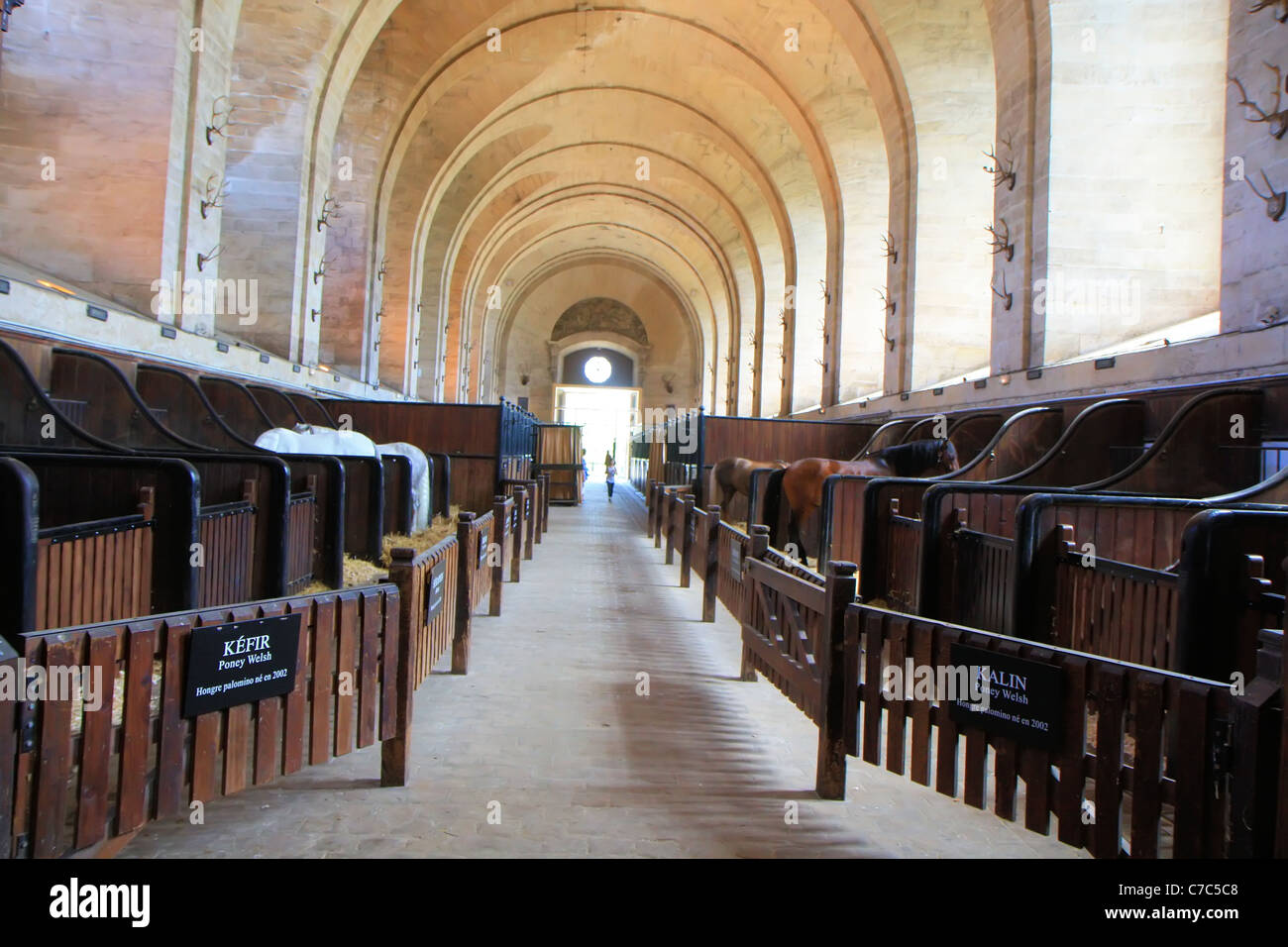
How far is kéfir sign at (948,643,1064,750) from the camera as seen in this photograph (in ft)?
6.82

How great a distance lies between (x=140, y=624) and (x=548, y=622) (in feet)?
13.4

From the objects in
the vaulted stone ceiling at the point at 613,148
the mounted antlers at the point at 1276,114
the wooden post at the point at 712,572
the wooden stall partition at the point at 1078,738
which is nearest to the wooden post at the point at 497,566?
the wooden post at the point at 712,572

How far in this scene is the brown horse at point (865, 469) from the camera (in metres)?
6.94

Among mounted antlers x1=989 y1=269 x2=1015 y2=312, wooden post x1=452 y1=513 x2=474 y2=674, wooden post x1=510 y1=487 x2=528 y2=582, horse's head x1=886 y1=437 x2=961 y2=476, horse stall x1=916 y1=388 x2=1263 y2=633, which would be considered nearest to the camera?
horse stall x1=916 y1=388 x2=1263 y2=633

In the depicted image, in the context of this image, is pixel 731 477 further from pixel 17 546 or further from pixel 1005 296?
pixel 17 546

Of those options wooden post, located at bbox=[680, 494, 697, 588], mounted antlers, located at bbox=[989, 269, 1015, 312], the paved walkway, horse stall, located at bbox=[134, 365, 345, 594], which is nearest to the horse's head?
wooden post, located at bbox=[680, 494, 697, 588]

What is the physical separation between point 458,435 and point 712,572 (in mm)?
5636

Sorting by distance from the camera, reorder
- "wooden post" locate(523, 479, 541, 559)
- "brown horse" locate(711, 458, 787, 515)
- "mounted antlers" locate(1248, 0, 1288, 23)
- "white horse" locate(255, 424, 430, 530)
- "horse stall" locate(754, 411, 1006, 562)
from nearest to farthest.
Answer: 1. "mounted antlers" locate(1248, 0, 1288, 23)
2. "white horse" locate(255, 424, 430, 530)
3. "horse stall" locate(754, 411, 1006, 562)
4. "wooden post" locate(523, 479, 541, 559)
5. "brown horse" locate(711, 458, 787, 515)

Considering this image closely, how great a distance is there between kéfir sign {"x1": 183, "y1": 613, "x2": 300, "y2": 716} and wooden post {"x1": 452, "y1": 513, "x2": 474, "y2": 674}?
6.98ft

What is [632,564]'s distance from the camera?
931 cm

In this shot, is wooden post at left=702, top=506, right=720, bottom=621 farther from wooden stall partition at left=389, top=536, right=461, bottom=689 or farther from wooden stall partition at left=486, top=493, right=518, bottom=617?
wooden stall partition at left=389, top=536, right=461, bottom=689

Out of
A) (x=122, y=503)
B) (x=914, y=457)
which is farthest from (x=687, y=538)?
(x=122, y=503)

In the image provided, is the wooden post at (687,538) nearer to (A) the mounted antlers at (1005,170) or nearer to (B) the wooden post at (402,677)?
(B) the wooden post at (402,677)

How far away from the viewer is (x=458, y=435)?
10648 millimetres
